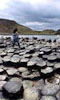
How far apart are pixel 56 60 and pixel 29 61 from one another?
134 centimetres

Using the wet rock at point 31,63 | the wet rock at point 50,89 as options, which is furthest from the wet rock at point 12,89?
the wet rock at point 31,63

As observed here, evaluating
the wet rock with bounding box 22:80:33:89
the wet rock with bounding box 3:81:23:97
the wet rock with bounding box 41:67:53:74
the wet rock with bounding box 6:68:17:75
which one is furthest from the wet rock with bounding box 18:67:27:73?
the wet rock with bounding box 3:81:23:97

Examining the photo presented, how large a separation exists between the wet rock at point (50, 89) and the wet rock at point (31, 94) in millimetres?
253

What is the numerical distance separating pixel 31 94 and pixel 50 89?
2.28 feet

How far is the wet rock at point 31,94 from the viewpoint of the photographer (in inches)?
225

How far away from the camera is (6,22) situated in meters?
162

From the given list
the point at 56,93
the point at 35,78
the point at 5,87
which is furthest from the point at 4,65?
the point at 56,93

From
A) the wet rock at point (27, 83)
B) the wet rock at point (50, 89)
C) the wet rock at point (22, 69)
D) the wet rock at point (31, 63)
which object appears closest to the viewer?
the wet rock at point (50, 89)

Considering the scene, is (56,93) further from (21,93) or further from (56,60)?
(56,60)

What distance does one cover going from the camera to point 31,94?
5.88 metres

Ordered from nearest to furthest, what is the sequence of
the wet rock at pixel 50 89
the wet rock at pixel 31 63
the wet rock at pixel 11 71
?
the wet rock at pixel 50 89, the wet rock at pixel 11 71, the wet rock at pixel 31 63

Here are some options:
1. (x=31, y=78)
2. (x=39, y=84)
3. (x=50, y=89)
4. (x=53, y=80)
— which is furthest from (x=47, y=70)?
(x=50, y=89)

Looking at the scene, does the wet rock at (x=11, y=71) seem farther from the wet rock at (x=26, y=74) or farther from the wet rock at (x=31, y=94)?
the wet rock at (x=31, y=94)

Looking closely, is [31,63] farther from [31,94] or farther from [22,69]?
[31,94]
